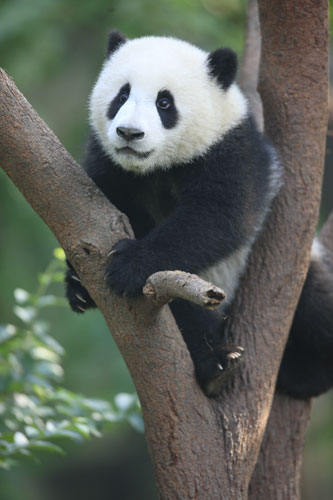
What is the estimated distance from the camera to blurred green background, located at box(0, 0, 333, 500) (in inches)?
217

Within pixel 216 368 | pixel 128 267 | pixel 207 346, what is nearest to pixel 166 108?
pixel 128 267

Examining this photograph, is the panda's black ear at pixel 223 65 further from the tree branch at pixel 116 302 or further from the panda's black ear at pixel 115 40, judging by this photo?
the tree branch at pixel 116 302

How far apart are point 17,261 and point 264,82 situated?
3713mm

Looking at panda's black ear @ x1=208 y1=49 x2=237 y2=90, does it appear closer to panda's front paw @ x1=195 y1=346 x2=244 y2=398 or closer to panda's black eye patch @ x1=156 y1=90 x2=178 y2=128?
panda's black eye patch @ x1=156 y1=90 x2=178 y2=128

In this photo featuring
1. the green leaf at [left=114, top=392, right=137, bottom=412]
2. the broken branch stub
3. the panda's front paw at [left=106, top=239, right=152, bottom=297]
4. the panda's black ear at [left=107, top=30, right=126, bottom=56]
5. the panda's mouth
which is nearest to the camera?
the broken branch stub

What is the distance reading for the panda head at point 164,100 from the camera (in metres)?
3.24

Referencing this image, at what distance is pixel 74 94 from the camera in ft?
25.8

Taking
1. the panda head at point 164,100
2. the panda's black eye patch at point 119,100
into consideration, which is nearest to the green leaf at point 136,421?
the panda head at point 164,100

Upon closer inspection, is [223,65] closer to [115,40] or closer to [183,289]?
[115,40]

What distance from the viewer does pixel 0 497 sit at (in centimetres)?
544

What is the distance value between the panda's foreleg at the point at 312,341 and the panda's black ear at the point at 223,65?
1.30 m

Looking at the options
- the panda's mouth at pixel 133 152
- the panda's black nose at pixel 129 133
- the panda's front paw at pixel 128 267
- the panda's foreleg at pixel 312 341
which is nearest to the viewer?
the panda's front paw at pixel 128 267

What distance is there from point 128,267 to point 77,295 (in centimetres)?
61

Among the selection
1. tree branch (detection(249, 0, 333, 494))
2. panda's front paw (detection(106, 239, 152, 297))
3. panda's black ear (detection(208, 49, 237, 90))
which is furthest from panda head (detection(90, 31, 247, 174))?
panda's front paw (detection(106, 239, 152, 297))
